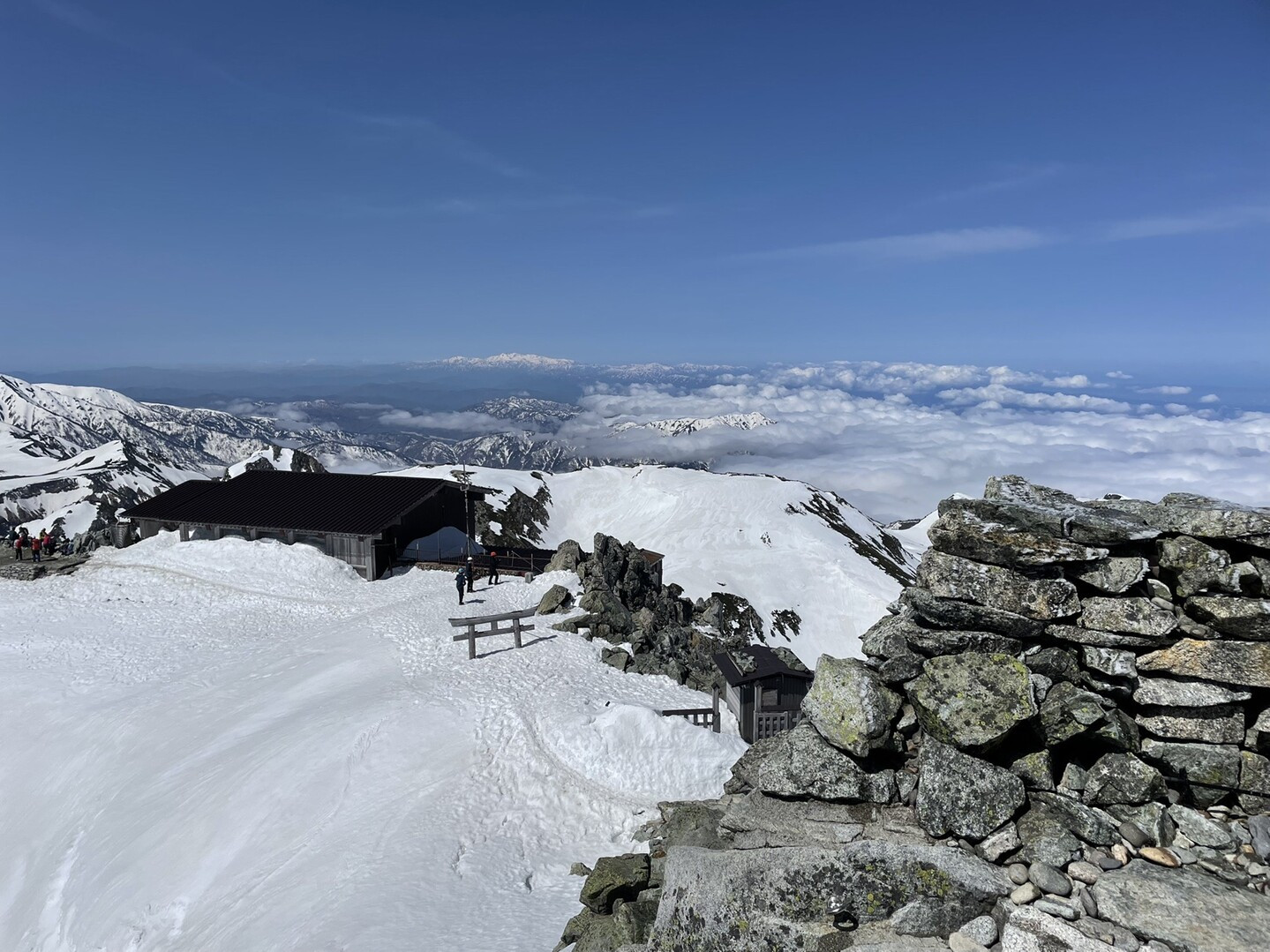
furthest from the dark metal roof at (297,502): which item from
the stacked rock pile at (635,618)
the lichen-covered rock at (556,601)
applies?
the lichen-covered rock at (556,601)

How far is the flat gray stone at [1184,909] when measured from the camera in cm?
732

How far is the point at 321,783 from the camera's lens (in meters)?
20.4

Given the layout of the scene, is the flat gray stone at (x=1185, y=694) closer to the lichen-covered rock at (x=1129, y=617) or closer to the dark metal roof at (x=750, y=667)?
the lichen-covered rock at (x=1129, y=617)

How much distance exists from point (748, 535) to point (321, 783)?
79.3 meters

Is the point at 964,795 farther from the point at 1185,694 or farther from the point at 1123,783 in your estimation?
the point at 1185,694

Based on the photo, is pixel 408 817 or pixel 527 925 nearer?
pixel 527 925

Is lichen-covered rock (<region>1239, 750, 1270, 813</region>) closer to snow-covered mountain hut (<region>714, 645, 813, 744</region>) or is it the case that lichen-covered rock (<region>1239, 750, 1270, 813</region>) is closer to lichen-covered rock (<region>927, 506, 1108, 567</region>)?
lichen-covered rock (<region>927, 506, 1108, 567</region>)

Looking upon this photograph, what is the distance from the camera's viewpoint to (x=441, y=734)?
2238 centimetres

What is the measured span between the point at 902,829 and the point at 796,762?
177 centimetres

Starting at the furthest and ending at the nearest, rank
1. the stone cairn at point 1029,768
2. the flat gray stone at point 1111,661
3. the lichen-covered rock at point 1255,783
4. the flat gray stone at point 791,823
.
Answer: the flat gray stone at point 791,823 < the flat gray stone at point 1111,661 < the lichen-covered rock at point 1255,783 < the stone cairn at point 1029,768

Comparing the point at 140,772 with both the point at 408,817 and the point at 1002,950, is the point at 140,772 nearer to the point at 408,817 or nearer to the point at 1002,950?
the point at 408,817

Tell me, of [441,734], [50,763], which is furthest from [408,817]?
[50,763]

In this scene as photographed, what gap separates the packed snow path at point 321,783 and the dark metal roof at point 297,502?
11583 millimetres

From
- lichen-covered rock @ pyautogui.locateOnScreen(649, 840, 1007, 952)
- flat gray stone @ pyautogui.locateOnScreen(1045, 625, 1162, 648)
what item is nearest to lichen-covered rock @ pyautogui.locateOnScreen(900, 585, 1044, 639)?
flat gray stone @ pyautogui.locateOnScreen(1045, 625, 1162, 648)
